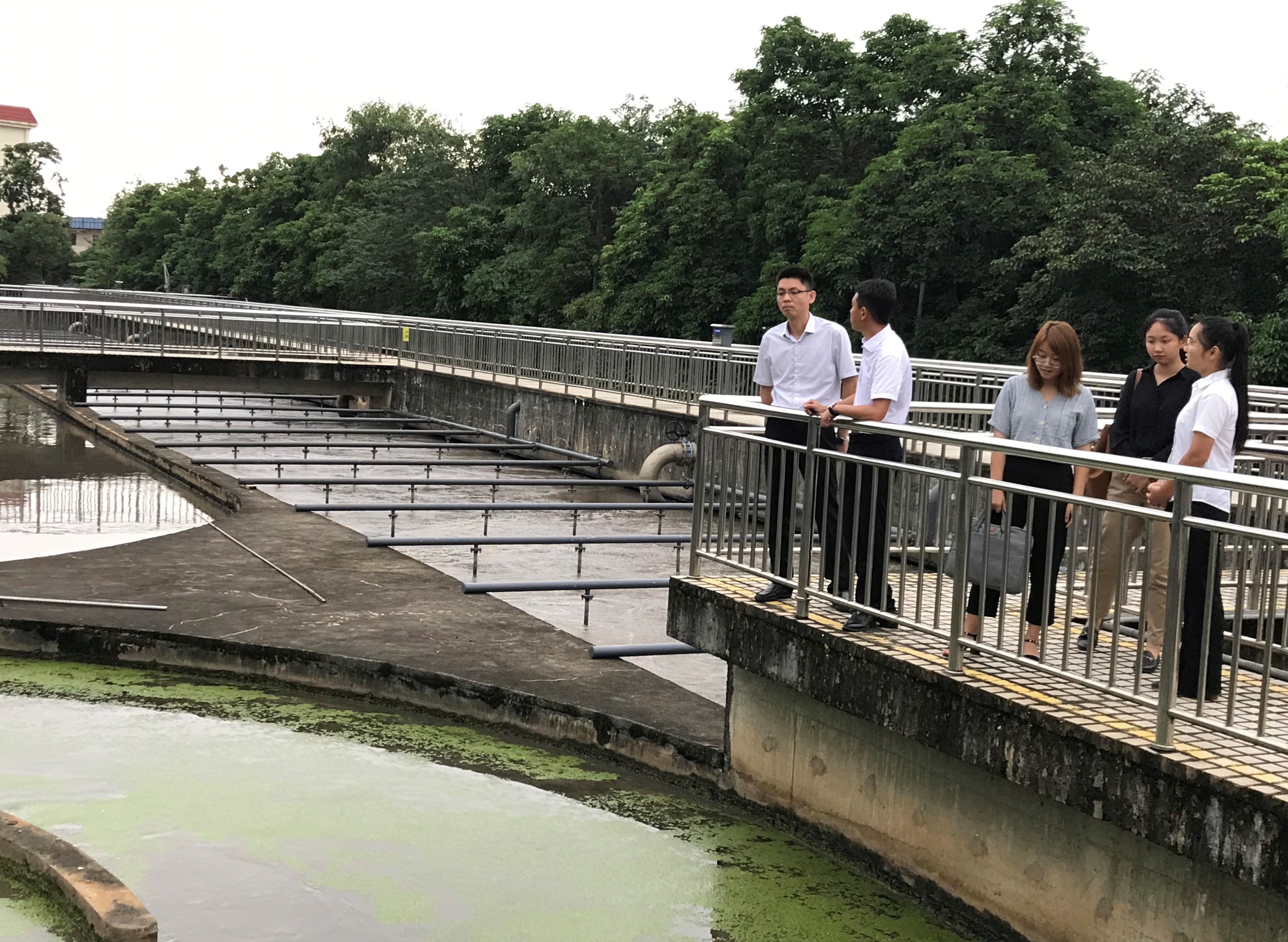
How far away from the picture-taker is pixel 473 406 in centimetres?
3195

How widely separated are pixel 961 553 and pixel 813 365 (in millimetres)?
1726

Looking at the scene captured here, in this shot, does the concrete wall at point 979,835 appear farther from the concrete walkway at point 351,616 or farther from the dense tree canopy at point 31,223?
the dense tree canopy at point 31,223

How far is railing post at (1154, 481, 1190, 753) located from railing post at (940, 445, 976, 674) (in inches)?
41.9

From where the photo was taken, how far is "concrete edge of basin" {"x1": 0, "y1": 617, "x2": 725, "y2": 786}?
8586mm

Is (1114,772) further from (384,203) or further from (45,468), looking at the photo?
(384,203)

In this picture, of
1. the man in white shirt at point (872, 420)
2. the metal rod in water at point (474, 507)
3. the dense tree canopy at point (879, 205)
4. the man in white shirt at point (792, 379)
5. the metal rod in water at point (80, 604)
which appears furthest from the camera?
the dense tree canopy at point (879, 205)

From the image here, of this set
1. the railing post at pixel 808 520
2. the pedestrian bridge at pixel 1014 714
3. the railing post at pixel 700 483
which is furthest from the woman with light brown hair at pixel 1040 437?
the railing post at pixel 700 483

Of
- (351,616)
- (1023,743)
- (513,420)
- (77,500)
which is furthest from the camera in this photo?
(513,420)

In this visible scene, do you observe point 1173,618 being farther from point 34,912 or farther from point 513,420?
point 513,420

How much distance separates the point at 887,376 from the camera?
6.79 metres

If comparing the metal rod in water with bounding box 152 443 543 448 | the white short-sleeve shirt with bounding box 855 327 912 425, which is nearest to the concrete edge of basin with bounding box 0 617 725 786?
the white short-sleeve shirt with bounding box 855 327 912 425

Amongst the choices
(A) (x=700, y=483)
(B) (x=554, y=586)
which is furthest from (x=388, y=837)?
(B) (x=554, y=586)

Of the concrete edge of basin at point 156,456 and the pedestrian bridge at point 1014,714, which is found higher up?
the pedestrian bridge at point 1014,714

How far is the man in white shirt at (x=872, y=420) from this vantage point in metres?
6.72
